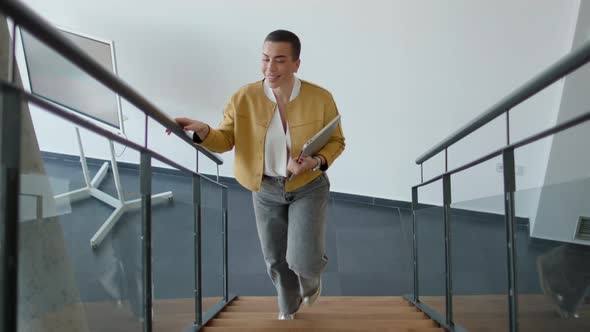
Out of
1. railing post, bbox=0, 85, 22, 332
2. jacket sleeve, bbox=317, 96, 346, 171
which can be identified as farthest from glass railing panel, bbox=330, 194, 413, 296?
railing post, bbox=0, 85, 22, 332

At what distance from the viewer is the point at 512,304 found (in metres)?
1.43

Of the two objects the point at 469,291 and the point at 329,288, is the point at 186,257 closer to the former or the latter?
the point at 469,291

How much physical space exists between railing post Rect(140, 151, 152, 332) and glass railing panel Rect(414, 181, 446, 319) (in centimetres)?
132

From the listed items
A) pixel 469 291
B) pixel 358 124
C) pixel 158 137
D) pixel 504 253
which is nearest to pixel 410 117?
pixel 358 124

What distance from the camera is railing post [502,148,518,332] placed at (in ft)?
4.67

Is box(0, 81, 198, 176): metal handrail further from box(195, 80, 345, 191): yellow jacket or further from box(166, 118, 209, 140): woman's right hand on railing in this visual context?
box(195, 80, 345, 191): yellow jacket

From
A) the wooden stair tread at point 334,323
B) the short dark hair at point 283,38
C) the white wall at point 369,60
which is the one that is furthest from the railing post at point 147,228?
the white wall at point 369,60

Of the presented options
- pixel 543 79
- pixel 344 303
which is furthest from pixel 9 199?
pixel 344 303

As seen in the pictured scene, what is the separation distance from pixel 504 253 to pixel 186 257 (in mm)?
1165

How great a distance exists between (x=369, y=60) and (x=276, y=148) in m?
2.79

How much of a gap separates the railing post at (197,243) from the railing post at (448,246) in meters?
1.07

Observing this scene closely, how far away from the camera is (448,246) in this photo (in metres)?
2.16

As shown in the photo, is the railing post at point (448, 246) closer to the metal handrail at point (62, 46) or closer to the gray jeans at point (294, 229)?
the gray jeans at point (294, 229)

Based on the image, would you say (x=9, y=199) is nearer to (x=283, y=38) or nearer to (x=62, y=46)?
(x=62, y=46)
